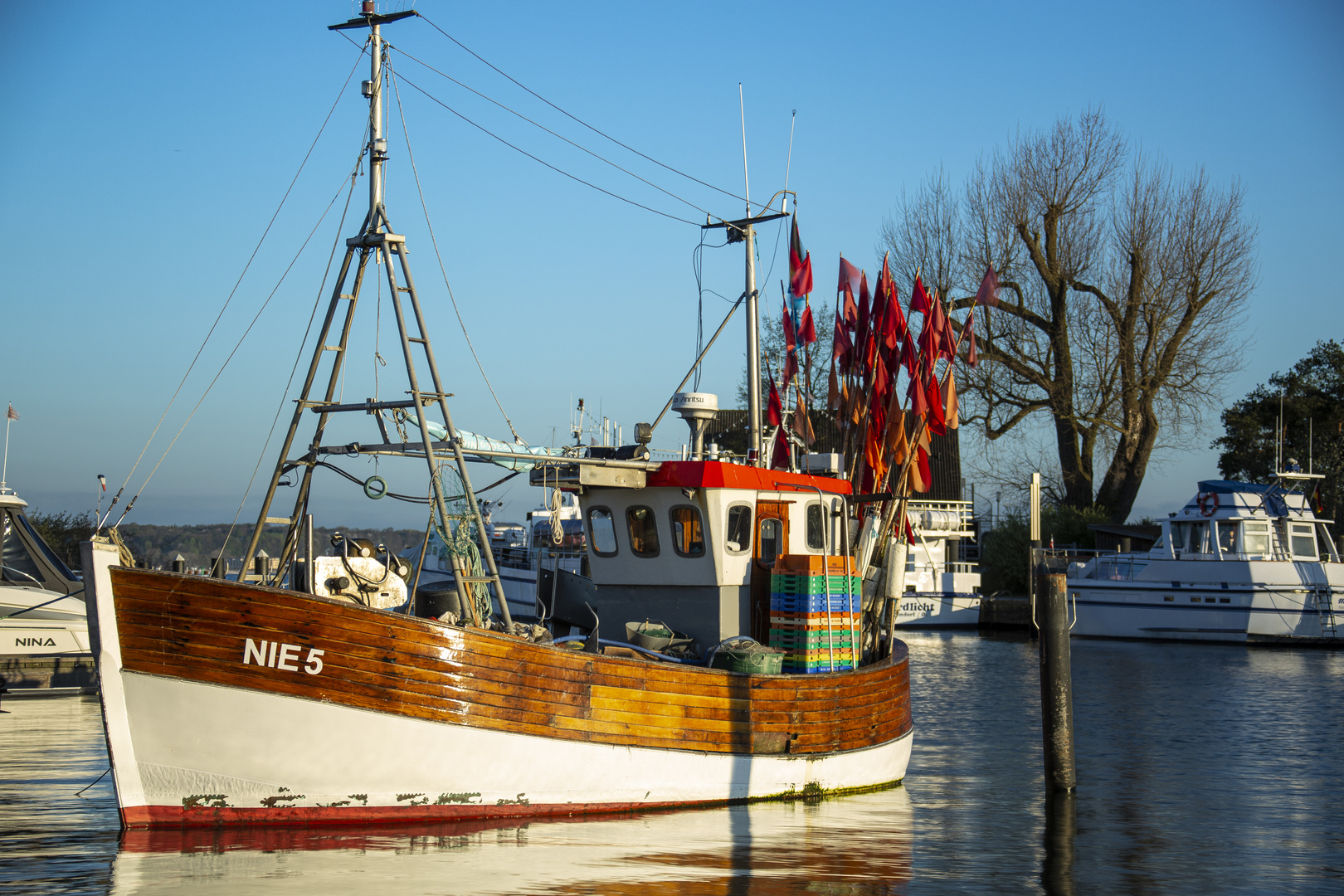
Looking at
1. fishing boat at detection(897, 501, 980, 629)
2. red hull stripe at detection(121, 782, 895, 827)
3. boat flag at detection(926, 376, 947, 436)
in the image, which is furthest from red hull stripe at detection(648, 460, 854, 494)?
fishing boat at detection(897, 501, 980, 629)

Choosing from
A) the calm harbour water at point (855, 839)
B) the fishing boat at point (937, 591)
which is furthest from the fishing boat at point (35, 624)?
the fishing boat at point (937, 591)

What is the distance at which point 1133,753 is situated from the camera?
16922mm

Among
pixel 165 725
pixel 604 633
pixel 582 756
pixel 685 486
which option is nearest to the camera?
pixel 165 725

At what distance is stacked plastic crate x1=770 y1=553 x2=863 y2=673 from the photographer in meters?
12.3

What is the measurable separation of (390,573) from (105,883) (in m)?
3.44

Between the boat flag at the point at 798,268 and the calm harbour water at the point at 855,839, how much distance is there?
711 cm

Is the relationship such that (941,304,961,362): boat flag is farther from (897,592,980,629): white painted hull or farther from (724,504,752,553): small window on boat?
(897,592,980,629): white painted hull

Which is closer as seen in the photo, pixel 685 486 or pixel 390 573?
pixel 390 573

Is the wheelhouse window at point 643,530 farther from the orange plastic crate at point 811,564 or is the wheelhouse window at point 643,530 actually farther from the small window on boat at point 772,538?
the orange plastic crate at point 811,564

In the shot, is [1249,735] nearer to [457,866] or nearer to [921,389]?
[921,389]

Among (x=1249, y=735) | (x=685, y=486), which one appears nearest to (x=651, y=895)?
(x=685, y=486)

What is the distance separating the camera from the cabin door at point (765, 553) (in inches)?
515

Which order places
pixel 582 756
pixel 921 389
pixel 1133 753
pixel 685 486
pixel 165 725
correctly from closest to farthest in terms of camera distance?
pixel 165 725 → pixel 582 756 → pixel 685 486 → pixel 921 389 → pixel 1133 753

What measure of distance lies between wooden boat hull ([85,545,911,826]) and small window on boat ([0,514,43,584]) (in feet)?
45.3
